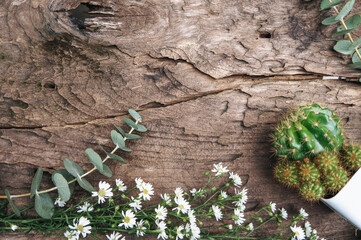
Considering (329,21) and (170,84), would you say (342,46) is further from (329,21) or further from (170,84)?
(170,84)

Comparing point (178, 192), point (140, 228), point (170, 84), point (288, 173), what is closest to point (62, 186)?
point (140, 228)

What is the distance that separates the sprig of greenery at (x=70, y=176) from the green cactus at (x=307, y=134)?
2.22 feet

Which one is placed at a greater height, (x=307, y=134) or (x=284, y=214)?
(x=307, y=134)

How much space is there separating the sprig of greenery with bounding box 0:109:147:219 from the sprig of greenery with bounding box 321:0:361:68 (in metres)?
1.11

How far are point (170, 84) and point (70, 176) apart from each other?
2.17 ft

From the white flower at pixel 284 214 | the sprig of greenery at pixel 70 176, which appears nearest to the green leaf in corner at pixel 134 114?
the sprig of greenery at pixel 70 176

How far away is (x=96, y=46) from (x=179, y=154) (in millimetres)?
688

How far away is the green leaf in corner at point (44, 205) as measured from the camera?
1.25m

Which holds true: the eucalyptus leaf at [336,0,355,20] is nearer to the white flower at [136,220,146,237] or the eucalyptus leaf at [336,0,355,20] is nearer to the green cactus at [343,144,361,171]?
the green cactus at [343,144,361,171]

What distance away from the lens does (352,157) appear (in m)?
1.48

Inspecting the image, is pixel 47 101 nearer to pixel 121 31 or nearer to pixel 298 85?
pixel 121 31

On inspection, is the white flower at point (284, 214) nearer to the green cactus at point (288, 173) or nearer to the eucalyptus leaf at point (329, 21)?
the green cactus at point (288, 173)

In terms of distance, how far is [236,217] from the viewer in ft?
4.44

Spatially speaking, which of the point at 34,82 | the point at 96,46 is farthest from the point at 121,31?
the point at 34,82
